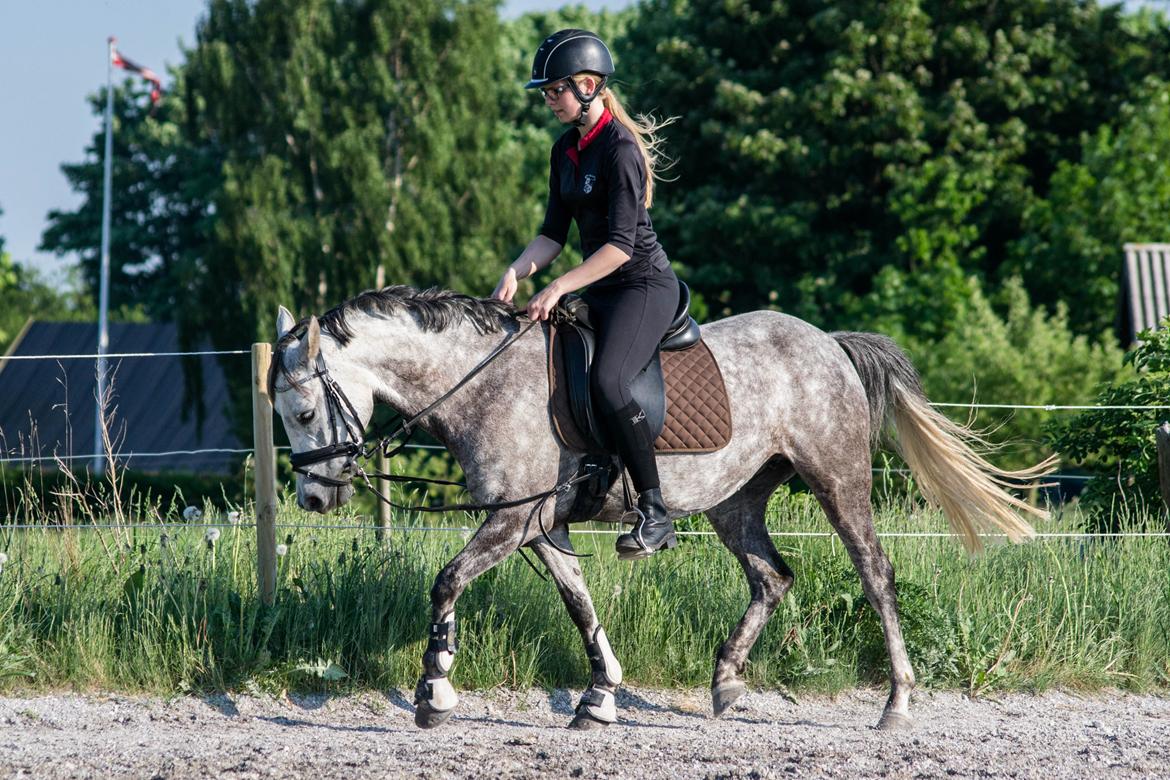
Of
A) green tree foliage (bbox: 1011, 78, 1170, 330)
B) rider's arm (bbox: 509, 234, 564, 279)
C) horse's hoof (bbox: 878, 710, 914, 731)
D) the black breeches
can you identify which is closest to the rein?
the black breeches

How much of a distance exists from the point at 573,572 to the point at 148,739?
205 centimetres

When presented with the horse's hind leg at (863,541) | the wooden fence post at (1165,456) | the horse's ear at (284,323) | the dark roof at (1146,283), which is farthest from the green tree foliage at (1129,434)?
the dark roof at (1146,283)

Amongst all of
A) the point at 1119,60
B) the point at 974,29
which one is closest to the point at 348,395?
the point at 974,29

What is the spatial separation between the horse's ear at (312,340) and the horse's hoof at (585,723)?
211cm

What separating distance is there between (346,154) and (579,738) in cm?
2616

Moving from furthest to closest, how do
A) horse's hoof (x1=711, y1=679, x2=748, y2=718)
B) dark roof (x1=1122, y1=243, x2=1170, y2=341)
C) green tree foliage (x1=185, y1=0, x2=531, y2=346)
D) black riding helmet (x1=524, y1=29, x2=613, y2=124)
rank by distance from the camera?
green tree foliage (x1=185, y1=0, x2=531, y2=346), dark roof (x1=1122, y1=243, x2=1170, y2=341), horse's hoof (x1=711, y1=679, x2=748, y2=718), black riding helmet (x1=524, y1=29, x2=613, y2=124)

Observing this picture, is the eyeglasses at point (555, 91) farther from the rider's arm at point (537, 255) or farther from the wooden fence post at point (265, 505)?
the wooden fence post at point (265, 505)

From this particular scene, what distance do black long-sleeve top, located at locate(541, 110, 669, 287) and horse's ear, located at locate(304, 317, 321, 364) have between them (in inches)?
45.9

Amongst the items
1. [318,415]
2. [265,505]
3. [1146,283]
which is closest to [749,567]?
[318,415]

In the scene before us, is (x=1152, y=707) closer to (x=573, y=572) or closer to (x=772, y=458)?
(x=772, y=458)

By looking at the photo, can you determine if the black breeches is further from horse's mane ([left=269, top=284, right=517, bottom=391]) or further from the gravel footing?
the gravel footing

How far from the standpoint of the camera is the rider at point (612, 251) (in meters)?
5.70

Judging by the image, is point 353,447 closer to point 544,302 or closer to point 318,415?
point 318,415

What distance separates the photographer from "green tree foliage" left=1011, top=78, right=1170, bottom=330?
26.9 meters
